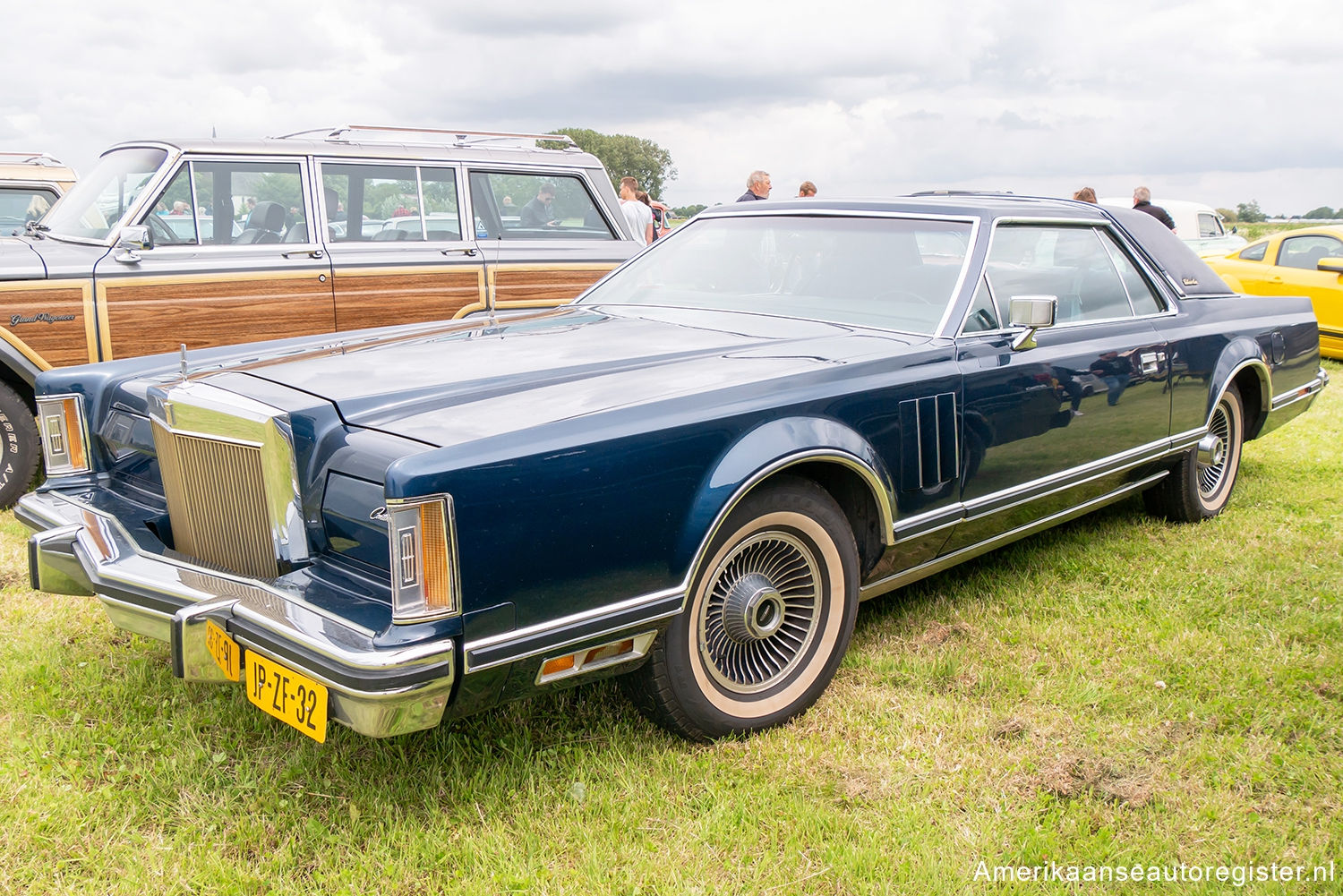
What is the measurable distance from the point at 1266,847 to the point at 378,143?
5852 millimetres

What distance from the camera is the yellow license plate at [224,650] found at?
2363mm

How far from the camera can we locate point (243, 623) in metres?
2.30

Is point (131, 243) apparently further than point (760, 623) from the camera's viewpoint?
Yes

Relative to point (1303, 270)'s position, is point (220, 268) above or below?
above

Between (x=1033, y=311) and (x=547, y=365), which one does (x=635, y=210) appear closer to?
(x=1033, y=311)

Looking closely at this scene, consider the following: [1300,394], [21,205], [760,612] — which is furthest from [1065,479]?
[21,205]

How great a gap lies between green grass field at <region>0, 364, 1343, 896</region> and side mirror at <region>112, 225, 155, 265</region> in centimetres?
233

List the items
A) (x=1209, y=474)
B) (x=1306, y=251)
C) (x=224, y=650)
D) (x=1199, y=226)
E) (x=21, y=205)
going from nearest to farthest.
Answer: (x=224, y=650) < (x=1209, y=474) < (x=21, y=205) < (x=1306, y=251) < (x=1199, y=226)

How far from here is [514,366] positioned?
9.54ft

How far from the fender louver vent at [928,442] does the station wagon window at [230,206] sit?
4225 mm

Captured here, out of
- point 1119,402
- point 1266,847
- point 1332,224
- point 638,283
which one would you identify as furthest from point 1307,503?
point 1332,224

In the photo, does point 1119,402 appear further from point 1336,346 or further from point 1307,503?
point 1336,346

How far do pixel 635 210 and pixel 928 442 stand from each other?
728 cm

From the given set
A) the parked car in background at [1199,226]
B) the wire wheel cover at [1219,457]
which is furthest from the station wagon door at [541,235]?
the parked car in background at [1199,226]
